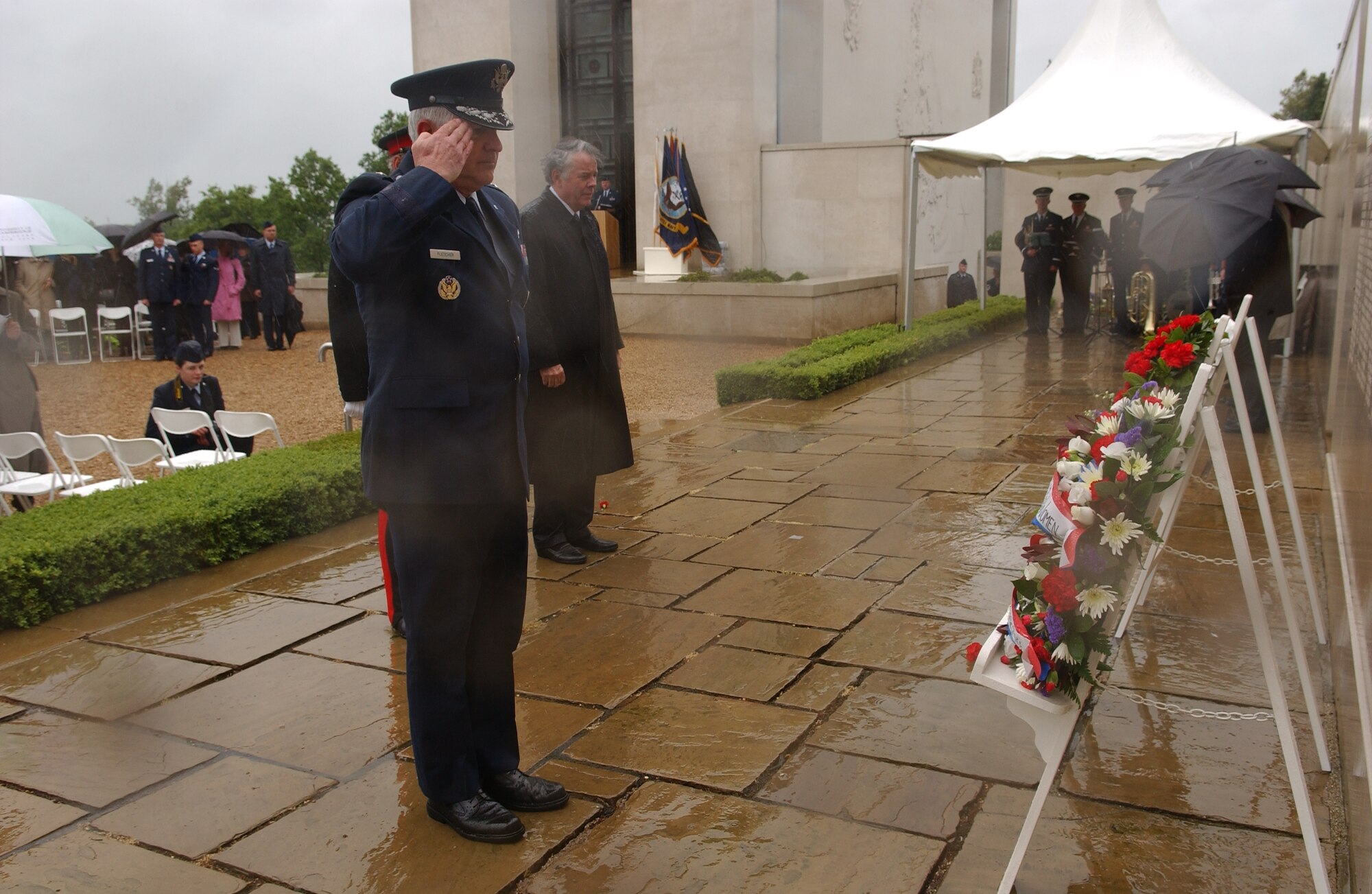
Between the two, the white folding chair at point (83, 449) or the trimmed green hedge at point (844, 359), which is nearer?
the white folding chair at point (83, 449)

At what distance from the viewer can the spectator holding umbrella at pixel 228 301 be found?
53.4ft

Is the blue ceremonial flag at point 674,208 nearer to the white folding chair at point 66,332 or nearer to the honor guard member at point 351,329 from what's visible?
the white folding chair at point 66,332

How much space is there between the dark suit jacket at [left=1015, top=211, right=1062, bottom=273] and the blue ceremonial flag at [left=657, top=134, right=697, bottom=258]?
18.7 ft

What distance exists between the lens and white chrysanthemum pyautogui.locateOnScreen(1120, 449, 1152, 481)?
7.44 ft

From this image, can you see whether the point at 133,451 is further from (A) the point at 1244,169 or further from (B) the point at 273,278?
(B) the point at 273,278

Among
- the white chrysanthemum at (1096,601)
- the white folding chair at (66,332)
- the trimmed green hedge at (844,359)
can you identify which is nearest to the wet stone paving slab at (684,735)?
the white chrysanthemum at (1096,601)

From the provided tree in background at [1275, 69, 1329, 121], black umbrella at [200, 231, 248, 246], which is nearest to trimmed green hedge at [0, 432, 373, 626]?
black umbrella at [200, 231, 248, 246]

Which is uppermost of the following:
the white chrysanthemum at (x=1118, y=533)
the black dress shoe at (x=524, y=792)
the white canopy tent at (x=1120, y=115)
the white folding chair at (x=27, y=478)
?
the white canopy tent at (x=1120, y=115)

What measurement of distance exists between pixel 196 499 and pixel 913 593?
328 centimetres

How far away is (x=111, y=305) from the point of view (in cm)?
1756

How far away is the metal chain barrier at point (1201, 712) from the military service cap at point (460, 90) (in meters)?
2.33

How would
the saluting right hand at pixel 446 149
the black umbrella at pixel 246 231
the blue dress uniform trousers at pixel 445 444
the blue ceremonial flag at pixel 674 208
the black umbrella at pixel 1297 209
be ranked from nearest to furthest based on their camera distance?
the saluting right hand at pixel 446 149
the blue dress uniform trousers at pixel 445 444
the black umbrella at pixel 1297 209
the blue ceremonial flag at pixel 674 208
the black umbrella at pixel 246 231

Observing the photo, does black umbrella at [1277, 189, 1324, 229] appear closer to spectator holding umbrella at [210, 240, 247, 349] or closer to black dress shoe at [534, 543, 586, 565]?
black dress shoe at [534, 543, 586, 565]

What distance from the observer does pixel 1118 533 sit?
226 centimetres
